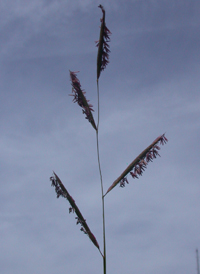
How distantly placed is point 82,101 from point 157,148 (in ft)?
3.22

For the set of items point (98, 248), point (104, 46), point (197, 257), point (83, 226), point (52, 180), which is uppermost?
point (197, 257)

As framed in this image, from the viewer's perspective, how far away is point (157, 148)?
11.1ft

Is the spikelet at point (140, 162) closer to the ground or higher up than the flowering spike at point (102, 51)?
closer to the ground

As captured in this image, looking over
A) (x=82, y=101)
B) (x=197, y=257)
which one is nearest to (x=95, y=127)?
(x=82, y=101)

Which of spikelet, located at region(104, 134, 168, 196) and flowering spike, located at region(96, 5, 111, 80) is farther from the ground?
flowering spike, located at region(96, 5, 111, 80)

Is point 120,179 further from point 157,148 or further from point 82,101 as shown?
point 82,101

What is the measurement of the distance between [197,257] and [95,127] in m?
64.7

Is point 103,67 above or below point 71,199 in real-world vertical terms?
above

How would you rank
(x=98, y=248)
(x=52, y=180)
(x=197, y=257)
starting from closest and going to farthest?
1. (x=98, y=248)
2. (x=52, y=180)
3. (x=197, y=257)

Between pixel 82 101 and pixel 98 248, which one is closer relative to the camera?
pixel 98 248

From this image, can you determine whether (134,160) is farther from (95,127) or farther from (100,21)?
(100,21)

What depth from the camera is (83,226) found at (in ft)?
10.2

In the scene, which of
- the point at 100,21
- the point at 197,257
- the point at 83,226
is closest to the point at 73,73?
the point at 100,21

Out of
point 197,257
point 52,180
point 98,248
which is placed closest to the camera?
point 98,248
